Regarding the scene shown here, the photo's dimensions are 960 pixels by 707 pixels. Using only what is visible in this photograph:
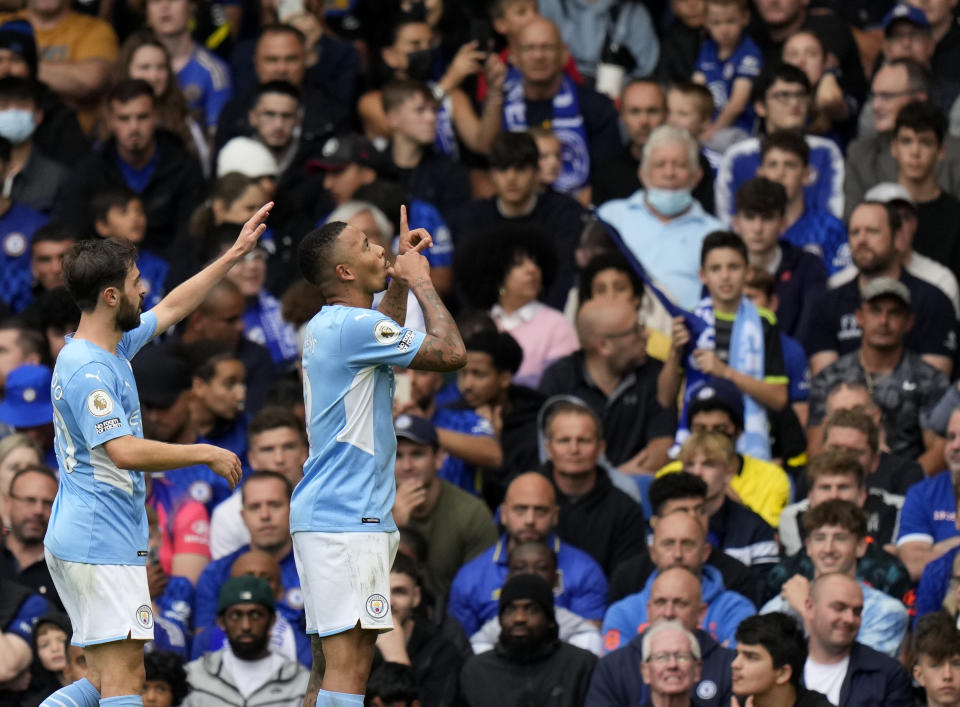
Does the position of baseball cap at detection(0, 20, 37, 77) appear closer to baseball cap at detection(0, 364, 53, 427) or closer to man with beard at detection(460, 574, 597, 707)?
baseball cap at detection(0, 364, 53, 427)

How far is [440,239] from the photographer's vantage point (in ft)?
50.4

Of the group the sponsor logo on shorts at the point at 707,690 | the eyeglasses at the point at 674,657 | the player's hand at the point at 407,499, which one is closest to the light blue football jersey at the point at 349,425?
the eyeglasses at the point at 674,657

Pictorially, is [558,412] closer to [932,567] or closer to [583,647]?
[583,647]

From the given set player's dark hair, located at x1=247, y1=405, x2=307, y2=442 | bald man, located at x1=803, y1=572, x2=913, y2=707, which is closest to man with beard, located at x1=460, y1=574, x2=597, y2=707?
bald man, located at x1=803, y1=572, x2=913, y2=707

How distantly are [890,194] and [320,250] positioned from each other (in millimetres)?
6889

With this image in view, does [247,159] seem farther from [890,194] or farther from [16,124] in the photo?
[890,194]

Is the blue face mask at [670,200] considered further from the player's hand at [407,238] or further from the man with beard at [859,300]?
the player's hand at [407,238]

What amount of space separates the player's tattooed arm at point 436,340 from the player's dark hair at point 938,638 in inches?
134

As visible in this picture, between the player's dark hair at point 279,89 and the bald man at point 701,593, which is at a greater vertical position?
the player's dark hair at point 279,89

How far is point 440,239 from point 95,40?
→ 4.13 m

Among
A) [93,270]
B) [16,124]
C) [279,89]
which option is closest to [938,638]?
[93,270]

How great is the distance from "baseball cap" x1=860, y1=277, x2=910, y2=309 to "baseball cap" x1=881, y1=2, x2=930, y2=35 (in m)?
3.89

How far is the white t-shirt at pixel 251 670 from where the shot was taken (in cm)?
1128

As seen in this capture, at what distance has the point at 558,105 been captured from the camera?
54.3 ft
